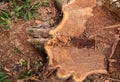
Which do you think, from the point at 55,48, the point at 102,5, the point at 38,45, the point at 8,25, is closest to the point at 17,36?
the point at 8,25

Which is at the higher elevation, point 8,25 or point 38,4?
point 38,4

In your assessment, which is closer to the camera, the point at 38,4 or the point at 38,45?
the point at 38,45

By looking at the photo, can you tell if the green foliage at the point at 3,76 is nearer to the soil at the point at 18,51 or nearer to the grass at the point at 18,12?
the soil at the point at 18,51

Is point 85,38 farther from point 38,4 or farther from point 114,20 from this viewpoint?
point 38,4

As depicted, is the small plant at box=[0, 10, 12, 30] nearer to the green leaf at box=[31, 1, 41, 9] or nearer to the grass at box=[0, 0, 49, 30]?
the grass at box=[0, 0, 49, 30]

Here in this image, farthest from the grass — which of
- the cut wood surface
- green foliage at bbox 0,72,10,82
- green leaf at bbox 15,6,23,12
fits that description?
the cut wood surface

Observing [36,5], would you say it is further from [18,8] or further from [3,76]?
[3,76]

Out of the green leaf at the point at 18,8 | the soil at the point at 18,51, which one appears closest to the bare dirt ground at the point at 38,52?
the soil at the point at 18,51

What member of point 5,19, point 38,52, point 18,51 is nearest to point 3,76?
point 18,51
